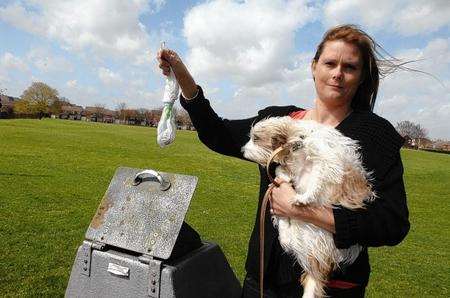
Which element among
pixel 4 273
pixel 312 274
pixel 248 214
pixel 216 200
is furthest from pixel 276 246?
pixel 216 200

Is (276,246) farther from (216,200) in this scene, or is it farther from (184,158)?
(184,158)

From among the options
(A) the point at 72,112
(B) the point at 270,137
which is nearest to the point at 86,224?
(B) the point at 270,137

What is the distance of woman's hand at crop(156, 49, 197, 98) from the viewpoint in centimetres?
284

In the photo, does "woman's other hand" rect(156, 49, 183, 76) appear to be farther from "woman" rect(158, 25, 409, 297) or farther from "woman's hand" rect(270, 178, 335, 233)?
"woman's hand" rect(270, 178, 335, 233)

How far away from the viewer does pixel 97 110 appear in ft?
474

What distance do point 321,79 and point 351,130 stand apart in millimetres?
348

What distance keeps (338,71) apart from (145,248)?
62.6 inches

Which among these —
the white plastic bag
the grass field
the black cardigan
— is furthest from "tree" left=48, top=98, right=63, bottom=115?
the black cardigan

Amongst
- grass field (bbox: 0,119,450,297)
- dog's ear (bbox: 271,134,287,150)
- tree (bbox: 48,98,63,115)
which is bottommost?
grass field (bbox: 0,119,450,297)

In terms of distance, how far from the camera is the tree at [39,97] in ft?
340

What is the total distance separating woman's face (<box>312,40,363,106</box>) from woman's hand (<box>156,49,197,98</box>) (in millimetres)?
879

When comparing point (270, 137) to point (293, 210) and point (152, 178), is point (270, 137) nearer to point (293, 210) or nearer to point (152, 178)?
point (293, 210)

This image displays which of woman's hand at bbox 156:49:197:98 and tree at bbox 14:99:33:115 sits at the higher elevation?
woman's hand at bbox 156:49:197:98

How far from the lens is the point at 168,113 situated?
9.55 ft
